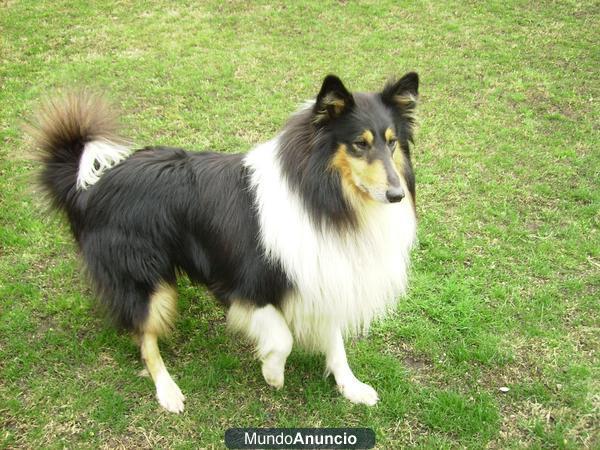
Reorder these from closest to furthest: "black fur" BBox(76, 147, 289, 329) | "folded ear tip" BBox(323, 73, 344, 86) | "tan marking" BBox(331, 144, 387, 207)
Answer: "folded ear tip" BBox(323, 73, 344, 86) → "tan marking" BBox(331, 144, 387, 207) → "black fur" BBox(76, 147, 289, 329)

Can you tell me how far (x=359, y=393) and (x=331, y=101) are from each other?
1.77 meters

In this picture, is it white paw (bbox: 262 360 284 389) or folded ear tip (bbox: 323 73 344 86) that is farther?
white paw (bbox: 262 360 284 389)

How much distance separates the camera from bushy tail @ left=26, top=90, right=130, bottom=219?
2.98 m

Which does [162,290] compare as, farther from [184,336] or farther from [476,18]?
[476,18]

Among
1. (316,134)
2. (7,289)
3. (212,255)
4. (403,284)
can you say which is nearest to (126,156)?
(212,255)

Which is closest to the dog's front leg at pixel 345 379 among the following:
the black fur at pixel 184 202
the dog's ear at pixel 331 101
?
the black fur at pixel 184 202

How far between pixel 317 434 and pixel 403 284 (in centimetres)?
101

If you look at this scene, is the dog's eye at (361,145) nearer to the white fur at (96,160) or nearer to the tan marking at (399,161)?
the tan marking at (399,161)

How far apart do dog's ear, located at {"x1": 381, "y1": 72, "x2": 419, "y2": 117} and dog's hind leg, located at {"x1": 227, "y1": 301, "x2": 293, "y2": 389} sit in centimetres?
127

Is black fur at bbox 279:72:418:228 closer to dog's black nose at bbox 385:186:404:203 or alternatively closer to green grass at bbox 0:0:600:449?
dog's black nose at bbox 385:186:404:203

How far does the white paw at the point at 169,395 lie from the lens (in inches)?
118

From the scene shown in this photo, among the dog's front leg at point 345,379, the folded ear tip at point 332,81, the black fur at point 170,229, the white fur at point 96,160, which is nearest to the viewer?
the folded ear tip at point 332,81

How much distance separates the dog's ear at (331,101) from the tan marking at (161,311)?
1415 mm

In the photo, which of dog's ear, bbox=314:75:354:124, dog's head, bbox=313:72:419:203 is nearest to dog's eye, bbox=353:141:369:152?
dog's head, bbox=313:72:419:203
